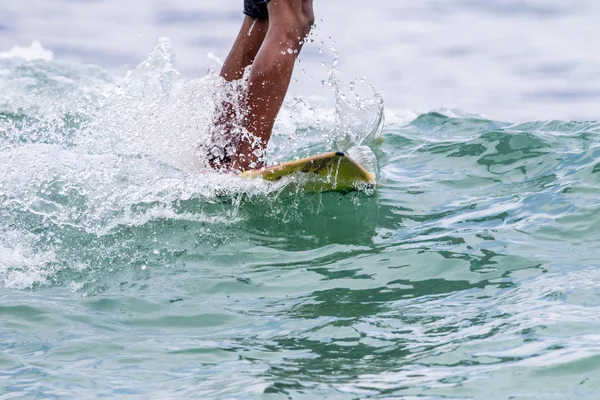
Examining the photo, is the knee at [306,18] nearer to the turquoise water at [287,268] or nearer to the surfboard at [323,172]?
the turquoise water at [287,268]

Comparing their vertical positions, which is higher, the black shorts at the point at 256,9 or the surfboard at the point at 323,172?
the black shorts at the point at 256,9

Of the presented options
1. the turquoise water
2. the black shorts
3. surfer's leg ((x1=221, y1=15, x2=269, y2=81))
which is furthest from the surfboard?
the black shorts

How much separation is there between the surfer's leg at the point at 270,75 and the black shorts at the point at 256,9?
15.6 inches

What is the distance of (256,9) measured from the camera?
15.2 feet

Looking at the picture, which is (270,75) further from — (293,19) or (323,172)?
(323,172)

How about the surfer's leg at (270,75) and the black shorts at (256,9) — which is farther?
the black shorts at (256,9)

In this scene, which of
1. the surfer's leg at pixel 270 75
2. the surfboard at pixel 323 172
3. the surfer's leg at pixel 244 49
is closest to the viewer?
the surfboard at pixel 323 172

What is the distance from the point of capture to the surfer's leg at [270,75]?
163 inches

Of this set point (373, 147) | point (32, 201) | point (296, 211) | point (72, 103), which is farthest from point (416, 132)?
point (72, 103)

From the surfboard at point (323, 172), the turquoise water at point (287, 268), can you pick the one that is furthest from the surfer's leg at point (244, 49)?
the surfboard at point (323, 172)

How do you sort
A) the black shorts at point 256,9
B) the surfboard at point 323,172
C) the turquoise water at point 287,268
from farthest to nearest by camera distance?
the black shorts at point 256,9, the surfboard at point 323,172, the turquoise water at point 287,268

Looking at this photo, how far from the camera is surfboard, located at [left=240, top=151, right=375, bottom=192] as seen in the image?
3.94 meters

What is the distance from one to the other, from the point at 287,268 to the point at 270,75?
120 cm

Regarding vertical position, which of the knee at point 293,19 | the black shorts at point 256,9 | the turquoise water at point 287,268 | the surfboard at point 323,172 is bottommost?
the turquoise water at point 287,268
